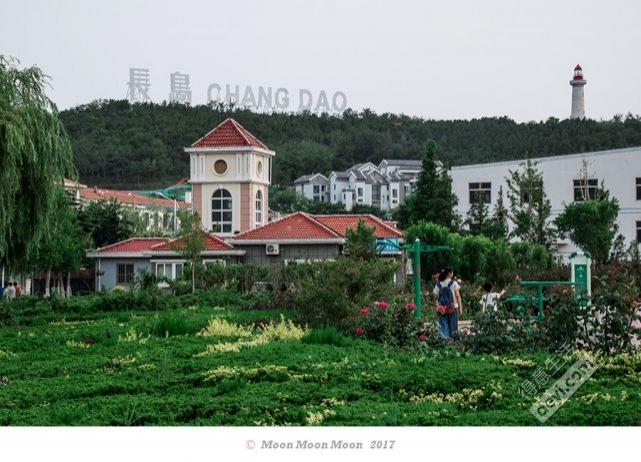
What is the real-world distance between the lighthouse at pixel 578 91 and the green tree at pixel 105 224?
1346cm

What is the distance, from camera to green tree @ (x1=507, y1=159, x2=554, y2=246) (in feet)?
71.1

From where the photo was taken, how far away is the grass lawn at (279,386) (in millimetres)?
5547

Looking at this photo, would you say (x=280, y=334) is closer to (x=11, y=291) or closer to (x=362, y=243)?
(x=362, y=243)

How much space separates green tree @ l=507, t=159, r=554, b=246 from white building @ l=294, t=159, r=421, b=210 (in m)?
2.52

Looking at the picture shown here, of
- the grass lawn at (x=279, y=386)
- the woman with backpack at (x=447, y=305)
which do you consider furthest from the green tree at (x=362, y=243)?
the grass lawn at (x=279, y=386)

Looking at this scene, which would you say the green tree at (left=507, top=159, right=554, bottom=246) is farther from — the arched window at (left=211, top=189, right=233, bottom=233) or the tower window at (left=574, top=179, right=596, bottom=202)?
the arched window at (left=211, top=189, right=233, bottom=233)

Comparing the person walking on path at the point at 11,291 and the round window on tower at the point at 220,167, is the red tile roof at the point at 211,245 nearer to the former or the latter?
the person walking on path at the point at 11,291

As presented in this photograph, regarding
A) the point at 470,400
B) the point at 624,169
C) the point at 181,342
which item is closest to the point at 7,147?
the point at 181,342

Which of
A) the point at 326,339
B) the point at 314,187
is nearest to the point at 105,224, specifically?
the point at 314,187

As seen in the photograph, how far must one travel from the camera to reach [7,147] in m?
9.66

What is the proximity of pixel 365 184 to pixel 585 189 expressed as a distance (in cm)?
868

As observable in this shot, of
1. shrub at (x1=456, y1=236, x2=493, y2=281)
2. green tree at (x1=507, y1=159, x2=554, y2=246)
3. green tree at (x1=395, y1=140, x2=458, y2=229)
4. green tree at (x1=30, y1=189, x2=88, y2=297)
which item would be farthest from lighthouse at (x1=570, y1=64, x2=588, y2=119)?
green tree at (x1=507, y1=159, x2=554, y2=246)

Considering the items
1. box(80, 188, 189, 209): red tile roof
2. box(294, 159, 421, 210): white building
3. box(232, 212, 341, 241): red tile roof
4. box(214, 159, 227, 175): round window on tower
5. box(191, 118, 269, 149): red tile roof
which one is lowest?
box(232, 212, 341, 241): red tile roof

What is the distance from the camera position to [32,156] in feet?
33.6
